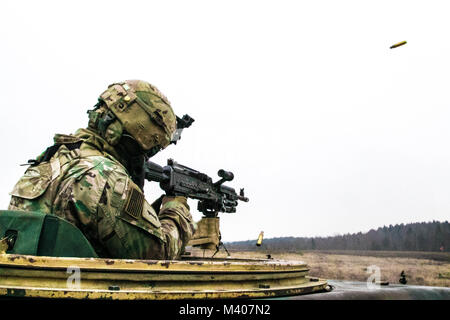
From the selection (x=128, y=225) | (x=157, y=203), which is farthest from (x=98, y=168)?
(x=157, y=203)

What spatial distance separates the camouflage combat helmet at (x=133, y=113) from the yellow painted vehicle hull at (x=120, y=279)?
1366 millimetres

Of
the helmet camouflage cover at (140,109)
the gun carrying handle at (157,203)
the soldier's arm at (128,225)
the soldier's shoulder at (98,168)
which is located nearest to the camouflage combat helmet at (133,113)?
the helmet camouflage cover at (140,109)

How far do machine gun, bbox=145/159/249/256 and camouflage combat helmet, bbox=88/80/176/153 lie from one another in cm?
95

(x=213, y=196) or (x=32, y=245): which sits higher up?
(x=213, y=196)

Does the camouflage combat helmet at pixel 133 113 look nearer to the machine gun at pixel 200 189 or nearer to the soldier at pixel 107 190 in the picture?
the soldier at pixel 107 190

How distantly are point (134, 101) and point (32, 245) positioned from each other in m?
1.43

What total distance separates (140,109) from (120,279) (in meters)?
1.55

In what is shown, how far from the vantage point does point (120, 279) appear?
6.31ft

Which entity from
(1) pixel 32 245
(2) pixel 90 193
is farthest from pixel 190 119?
(1) pixel 32 245

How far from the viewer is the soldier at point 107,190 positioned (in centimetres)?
246

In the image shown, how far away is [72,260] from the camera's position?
188cm

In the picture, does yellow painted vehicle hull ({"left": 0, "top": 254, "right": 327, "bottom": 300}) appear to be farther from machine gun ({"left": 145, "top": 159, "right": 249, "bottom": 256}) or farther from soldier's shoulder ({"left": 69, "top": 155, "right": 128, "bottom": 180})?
machine gun ({"left": 145, "top": 159, "right": 249, "bottom": 256})
